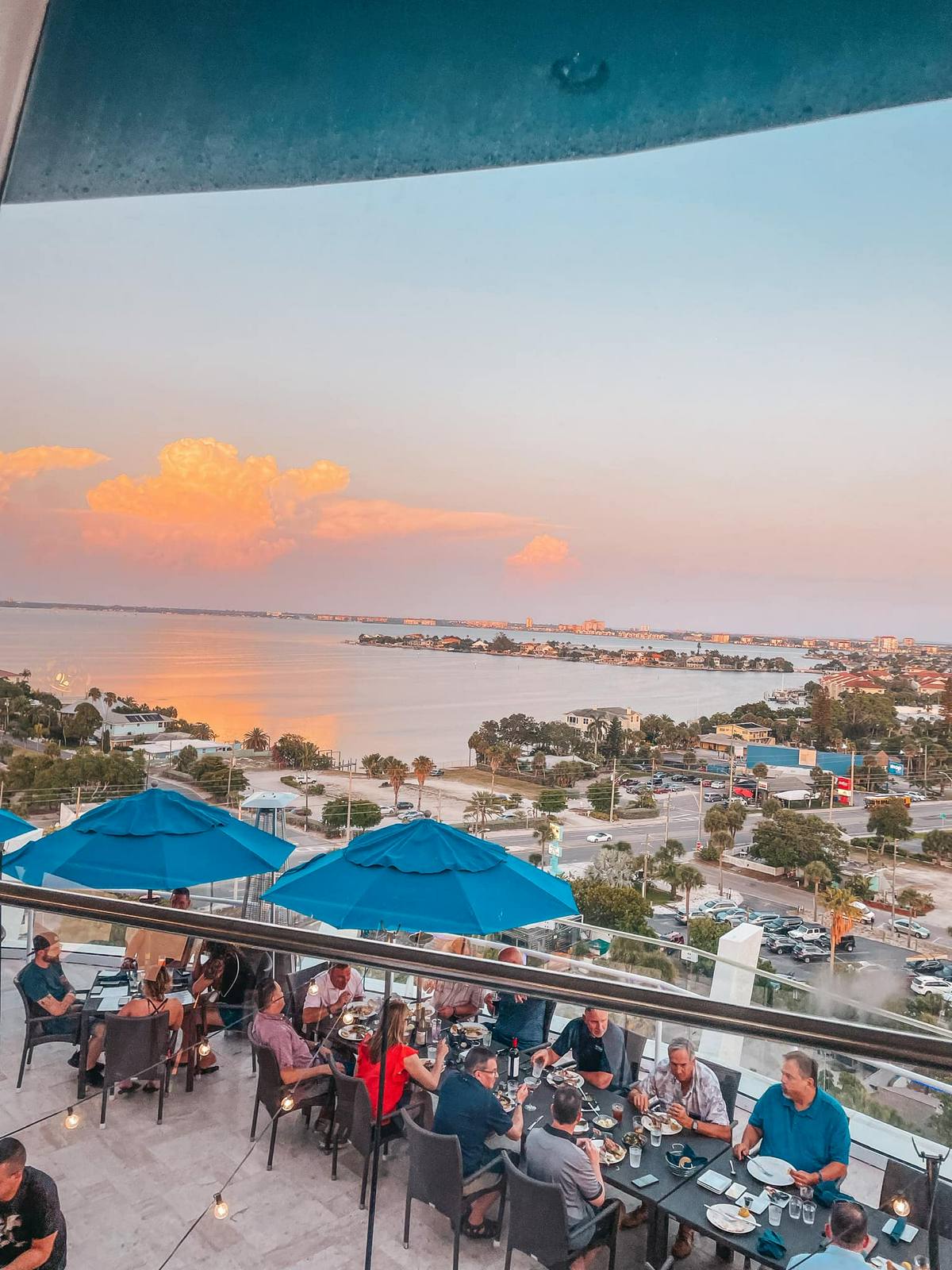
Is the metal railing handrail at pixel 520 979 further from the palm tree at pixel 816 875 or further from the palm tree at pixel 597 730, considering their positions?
the palm tree at pixel 597 730

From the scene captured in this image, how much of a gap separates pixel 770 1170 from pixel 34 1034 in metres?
2.08

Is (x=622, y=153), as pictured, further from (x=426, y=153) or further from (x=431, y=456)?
(x=431, y=456)

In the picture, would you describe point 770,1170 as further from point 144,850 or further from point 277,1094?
point 144,850

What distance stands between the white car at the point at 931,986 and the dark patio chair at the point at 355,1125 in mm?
16811

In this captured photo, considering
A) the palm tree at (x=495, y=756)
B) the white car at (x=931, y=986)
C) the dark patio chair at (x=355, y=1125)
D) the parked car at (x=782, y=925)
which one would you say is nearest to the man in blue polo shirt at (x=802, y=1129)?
the dark patio chair at (x=355, y=1125)

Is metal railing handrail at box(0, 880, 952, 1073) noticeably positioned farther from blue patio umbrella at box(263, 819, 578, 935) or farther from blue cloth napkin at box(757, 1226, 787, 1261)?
blue patio umbrella at box(263, 819, 578, 935)

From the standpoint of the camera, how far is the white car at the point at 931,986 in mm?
14867

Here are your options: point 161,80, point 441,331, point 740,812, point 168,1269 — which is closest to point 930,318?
point 441,331

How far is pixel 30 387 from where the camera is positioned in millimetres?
20594

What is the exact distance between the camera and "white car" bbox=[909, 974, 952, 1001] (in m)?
14.9

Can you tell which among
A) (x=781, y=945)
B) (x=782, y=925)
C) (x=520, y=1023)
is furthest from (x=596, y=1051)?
(x=782, y=925)

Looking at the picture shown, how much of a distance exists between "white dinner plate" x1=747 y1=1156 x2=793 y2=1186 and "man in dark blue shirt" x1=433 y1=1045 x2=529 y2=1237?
0.69 metres

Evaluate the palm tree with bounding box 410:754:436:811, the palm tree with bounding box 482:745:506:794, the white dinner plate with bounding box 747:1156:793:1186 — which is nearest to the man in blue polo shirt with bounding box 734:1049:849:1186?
the white dinner plate with bounding box 747:1156:793:1186

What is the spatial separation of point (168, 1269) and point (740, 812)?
65.6ft
